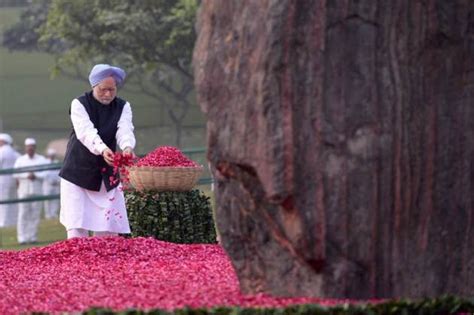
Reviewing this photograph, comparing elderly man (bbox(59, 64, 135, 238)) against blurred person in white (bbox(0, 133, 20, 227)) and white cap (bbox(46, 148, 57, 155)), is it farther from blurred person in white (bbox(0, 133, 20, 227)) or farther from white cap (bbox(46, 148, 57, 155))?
white cap (bbox(46, 148, 57, 155))

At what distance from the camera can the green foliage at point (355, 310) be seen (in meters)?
9.20

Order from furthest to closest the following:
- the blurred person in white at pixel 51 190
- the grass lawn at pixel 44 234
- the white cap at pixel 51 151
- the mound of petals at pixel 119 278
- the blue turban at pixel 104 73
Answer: the white cap at pixel 51 151
the blurred person in white at pixel 51 190
the grass lawn at pixel 44 234
the blue turban at pixel 104 73
the mound of petals at pixel 119 278

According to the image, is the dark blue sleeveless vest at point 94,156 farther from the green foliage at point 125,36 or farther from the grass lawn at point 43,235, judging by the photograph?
the green foliage at point 125,36

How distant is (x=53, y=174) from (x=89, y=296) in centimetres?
1977

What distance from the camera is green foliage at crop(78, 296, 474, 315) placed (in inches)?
362

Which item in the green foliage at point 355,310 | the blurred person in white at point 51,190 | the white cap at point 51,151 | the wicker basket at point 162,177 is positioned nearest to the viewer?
the green foliage at point 355,310

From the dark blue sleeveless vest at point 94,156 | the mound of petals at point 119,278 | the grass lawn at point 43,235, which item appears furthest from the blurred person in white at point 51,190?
the mound of petals at point 119,278

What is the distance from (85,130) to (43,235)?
1466 cm

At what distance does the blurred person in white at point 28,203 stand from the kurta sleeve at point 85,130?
1262 cm

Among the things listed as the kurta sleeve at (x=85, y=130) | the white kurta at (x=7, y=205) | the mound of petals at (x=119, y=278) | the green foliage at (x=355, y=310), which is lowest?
the white kurta at (x=7, y=205)

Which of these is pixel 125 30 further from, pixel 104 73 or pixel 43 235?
pixel 104 73

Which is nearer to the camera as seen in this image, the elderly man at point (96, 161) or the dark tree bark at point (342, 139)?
the dark tree bark at point (342, 139)

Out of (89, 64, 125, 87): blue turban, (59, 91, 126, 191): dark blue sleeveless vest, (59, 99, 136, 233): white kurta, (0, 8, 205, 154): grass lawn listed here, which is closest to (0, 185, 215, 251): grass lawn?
(0, 8, 205, 154): grass lawn

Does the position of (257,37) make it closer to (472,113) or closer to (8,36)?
(472,113)
